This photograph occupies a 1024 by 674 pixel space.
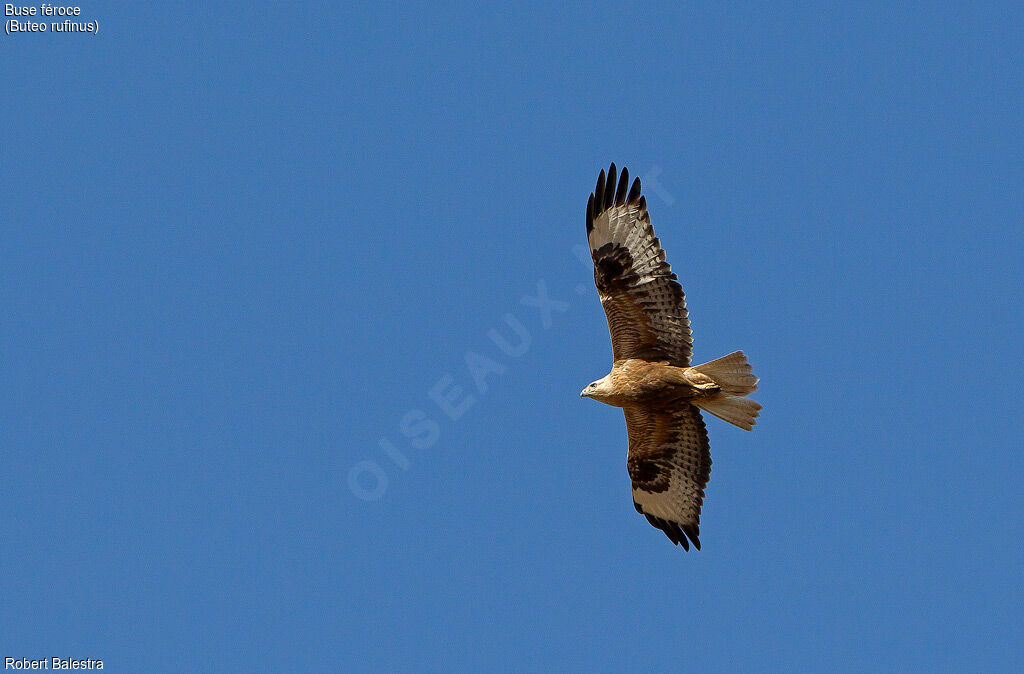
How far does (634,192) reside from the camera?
1064cm

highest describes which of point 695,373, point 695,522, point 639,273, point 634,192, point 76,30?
point 76,30

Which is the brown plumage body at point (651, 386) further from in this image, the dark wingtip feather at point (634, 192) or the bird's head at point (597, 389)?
the dark wingtip feather at point (634, 192)

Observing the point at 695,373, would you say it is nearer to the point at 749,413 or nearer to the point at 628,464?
the point at 749,413

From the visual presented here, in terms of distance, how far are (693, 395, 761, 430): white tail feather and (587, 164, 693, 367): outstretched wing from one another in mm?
482

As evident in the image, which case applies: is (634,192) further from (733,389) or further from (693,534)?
(693,534)

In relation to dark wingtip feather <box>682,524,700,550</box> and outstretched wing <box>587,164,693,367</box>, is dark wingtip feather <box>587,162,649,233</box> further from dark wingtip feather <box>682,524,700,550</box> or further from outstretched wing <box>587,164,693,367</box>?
dark wingtip feather <box>682,524,700,550</box>

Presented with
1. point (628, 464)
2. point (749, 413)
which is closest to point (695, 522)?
point (628, 464)

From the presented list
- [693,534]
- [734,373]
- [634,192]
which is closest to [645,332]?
[734,373]

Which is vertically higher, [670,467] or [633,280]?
[633,280]

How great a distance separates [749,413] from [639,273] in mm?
1709

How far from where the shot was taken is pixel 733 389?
398 inches

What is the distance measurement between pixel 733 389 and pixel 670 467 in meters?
1.54

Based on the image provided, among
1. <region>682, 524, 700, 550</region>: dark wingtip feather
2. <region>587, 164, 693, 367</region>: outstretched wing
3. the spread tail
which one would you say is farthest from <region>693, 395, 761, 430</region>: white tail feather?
<region>682, 524, 700, 550</region>: dark wingtip feather

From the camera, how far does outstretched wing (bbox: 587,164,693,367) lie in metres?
10.4
